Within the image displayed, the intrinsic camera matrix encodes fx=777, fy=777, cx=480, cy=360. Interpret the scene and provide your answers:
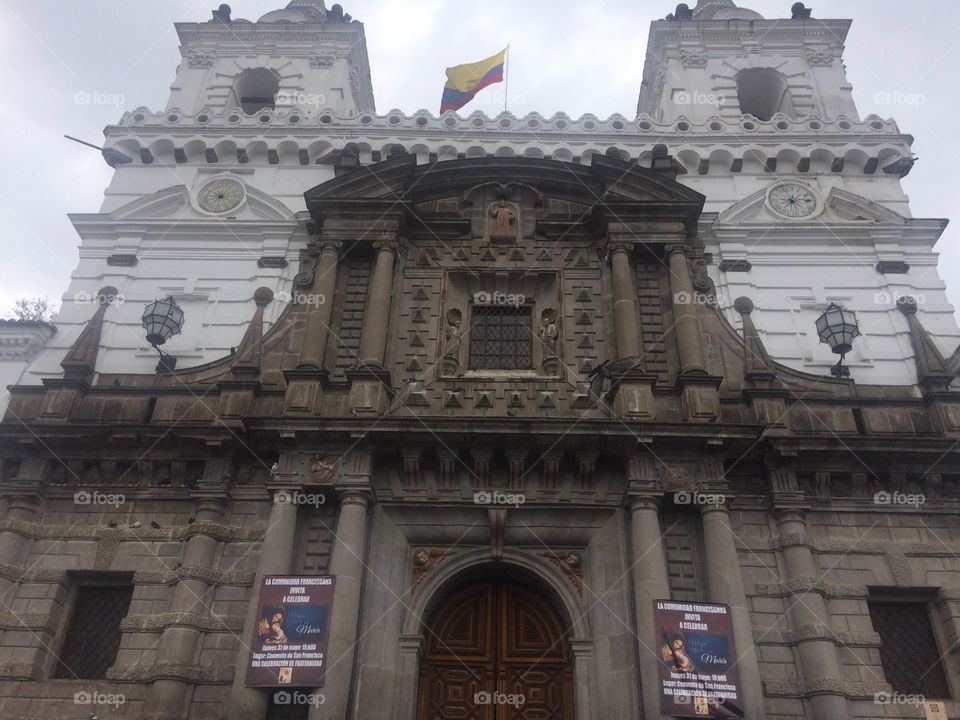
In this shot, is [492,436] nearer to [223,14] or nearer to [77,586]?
[77,586]

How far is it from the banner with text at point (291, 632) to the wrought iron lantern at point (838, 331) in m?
11.4

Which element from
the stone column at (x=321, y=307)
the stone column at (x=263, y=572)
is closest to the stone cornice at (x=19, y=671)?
the stone column at (x=263, y=572)

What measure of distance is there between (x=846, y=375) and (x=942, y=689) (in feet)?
20.9

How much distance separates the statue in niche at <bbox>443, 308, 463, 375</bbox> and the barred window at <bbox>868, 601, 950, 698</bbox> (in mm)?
9171

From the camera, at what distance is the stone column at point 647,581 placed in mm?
12453

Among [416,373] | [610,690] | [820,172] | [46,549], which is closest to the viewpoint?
[610,690]

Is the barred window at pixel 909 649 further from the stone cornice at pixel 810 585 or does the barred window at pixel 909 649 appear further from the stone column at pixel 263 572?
the stone column at pixel 263 572

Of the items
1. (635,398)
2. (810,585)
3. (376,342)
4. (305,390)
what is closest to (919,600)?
(810,585)

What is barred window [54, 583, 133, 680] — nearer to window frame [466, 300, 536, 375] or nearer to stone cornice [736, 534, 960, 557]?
window frame [466, 300, 536, 375]

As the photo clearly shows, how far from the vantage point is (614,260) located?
1745 cm

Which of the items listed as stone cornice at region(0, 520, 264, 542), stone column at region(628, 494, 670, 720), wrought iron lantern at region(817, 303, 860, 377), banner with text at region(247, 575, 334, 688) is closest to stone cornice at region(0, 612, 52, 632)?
stone cornice at region(0, 520, 264, 542)

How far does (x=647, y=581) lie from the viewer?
523 inches

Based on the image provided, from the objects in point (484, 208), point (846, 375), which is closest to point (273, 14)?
point (484, 208)

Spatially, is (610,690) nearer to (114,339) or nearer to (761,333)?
(761,333)
